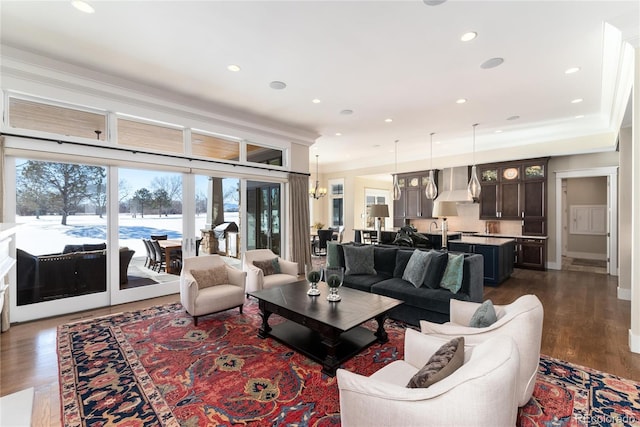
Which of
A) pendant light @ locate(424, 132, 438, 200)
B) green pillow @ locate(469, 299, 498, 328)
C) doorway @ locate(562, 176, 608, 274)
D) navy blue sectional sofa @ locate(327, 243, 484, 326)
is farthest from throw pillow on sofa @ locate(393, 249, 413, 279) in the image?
doorway @ locate(562, 176, 608, 274)

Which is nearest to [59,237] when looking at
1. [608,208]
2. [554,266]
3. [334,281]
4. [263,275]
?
[263,275]

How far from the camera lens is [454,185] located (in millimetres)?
8273

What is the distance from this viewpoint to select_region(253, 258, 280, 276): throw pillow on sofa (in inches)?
178

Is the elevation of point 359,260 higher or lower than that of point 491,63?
lower

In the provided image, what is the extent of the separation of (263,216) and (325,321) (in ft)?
13.7

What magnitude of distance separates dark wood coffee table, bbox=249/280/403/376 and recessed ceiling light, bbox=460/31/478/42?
9.72ft

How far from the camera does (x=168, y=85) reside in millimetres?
4188

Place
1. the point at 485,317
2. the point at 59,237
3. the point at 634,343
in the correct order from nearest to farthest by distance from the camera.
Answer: the point at 485,317
the point at 634,343
the point at 59,237

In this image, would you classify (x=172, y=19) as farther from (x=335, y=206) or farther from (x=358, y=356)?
(x=335, y=206)

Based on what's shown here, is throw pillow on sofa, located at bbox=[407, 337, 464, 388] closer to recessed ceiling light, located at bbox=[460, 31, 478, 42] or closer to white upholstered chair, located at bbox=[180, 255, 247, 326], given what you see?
white upholstered chair, located at bbox=[180, 255, 247, 326]

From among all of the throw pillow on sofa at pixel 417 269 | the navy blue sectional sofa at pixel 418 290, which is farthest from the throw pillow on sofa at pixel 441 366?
the throw pillow on sofa at pixel 417 269

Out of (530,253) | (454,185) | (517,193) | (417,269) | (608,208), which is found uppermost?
(454,185)

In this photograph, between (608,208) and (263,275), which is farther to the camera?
(608,208)

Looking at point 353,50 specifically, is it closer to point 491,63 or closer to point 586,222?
point 491,63
